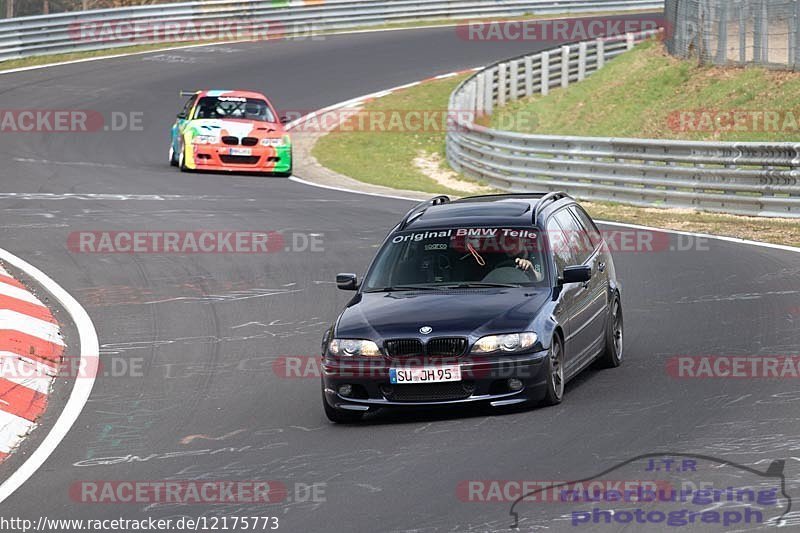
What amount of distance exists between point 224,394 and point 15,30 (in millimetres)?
31792

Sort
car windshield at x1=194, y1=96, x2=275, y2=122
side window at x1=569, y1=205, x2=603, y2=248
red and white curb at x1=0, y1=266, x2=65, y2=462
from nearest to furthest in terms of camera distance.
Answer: red and white curb at x1=0, y1=266, x2=65, y2=462 < side window at x1=569, y1=205, x2=603, y2=248 < car windshield at x1=194, y1=96, x2=275, y2=122

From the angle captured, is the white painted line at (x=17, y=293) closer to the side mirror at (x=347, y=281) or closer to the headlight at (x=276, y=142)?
the side mirror at (x=347, y=281)

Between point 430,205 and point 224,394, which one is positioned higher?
point 430,205

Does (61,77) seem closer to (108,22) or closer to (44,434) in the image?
(108,22)

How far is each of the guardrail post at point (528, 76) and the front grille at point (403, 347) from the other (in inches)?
1104

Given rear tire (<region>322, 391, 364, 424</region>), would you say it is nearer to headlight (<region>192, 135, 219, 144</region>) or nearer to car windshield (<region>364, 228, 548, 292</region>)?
car windshield (<region>364, 228, 548, 292</region>)

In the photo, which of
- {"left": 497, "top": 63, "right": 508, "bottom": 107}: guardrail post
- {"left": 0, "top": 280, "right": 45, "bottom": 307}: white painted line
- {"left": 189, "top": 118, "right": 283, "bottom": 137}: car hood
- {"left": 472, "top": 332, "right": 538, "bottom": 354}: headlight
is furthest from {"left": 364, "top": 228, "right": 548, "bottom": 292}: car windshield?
{"left": 497, "top": 63, "right": 508, "bottom": 107}: guardrail post

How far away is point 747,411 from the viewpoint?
9.20 metres

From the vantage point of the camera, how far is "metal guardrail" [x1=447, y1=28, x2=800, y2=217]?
1972 centimetres

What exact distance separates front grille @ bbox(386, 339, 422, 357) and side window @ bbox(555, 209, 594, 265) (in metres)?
2.00

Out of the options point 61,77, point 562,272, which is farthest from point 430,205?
point 61,77

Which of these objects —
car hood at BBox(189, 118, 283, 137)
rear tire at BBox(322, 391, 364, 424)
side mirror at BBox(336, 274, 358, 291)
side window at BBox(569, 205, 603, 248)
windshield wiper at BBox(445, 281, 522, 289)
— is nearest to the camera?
rear tire at BBox(322, 391, 364, 424)

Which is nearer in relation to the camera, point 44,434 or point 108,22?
point 44,434

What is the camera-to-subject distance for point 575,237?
11.3 metres
